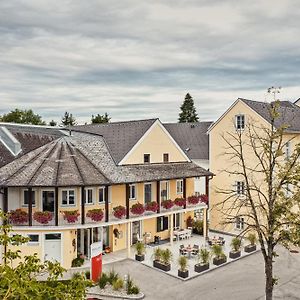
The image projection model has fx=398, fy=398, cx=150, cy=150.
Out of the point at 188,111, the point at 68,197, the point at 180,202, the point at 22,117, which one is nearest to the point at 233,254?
the point at 180,202

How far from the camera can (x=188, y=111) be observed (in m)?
87.0

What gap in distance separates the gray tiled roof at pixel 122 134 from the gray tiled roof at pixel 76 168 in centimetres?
55

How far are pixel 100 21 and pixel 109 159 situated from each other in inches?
507

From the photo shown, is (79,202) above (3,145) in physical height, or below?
below

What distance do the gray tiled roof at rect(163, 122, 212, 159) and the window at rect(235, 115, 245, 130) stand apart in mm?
11618

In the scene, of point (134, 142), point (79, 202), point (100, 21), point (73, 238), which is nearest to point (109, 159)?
point (134, 142)

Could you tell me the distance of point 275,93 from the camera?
58.5ft

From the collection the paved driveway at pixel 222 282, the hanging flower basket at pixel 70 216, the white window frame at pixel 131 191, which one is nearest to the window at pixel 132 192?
the white window frame at pixel 131 191

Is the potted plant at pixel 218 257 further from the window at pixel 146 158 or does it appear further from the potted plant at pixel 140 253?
the window at pixel 146 158

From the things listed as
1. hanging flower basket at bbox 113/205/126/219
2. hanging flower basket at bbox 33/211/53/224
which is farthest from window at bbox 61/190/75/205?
hanging flower basket at bbox 113/205/126/219

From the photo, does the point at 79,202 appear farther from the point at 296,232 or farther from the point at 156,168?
the point at 296,232

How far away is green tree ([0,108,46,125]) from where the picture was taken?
225 ft

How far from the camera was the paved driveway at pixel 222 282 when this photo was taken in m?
19.1

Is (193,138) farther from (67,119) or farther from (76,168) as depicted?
(67,119)
